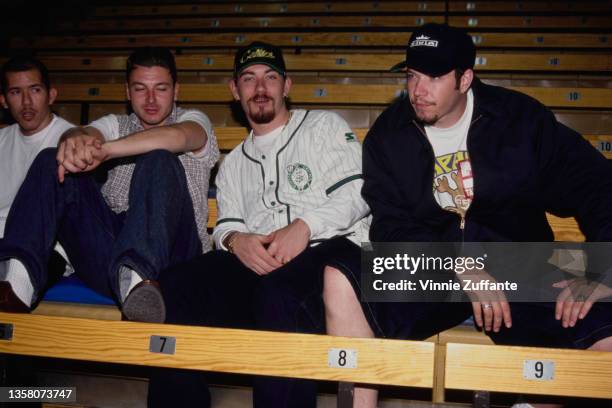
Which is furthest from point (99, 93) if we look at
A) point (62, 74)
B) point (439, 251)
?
point (439, 251)

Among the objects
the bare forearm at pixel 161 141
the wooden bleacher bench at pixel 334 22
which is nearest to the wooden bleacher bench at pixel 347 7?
the wooden bleacher bench at pixel 334 22

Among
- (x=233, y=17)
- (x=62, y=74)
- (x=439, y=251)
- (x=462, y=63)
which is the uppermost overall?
(x=233, y=17)

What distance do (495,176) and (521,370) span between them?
45 cm

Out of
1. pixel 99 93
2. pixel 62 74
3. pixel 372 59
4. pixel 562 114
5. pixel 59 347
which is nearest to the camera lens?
pixel 59 347

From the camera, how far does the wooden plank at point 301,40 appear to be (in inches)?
128

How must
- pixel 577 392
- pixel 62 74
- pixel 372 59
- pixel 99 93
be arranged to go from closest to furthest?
pixel 577 392 → pixel 99 93 → pixel 372 59 → pixel 62 74

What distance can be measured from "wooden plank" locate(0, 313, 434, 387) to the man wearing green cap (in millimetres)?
54

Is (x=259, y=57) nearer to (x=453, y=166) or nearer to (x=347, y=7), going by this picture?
(x=453, y=166)

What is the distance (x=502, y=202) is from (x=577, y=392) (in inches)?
17.6

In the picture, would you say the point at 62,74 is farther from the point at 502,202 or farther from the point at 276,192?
the point at 502,202

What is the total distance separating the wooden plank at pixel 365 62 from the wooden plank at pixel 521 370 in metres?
2.30

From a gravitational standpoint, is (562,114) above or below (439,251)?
above

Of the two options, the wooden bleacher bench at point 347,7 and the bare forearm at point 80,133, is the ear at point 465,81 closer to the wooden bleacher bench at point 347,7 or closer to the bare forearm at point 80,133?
the bare forearm at point 80,133

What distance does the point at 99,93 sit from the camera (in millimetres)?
2717
